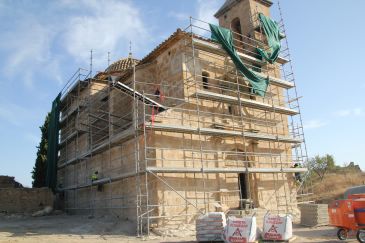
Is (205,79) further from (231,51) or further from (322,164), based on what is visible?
(322,164)

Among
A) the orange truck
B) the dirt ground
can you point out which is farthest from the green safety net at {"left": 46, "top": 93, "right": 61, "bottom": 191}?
the orange truck

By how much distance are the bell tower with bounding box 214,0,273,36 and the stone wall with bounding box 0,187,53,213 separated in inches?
612

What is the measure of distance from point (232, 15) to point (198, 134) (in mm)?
9915

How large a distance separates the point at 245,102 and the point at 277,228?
300 inches

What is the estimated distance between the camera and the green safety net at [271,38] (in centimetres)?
1836

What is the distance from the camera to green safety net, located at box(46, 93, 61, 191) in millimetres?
21703

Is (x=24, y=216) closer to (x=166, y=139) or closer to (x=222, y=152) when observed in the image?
(x=166, y=139)

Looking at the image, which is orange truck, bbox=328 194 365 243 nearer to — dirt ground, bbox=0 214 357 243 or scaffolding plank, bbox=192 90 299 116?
dirt ground, bbox=0 214 357 243

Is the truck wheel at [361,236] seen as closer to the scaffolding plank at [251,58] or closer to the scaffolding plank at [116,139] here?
the scaffolding plank at [116,139]

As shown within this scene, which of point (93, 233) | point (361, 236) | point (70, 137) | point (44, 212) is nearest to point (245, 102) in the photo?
point (361, 236)

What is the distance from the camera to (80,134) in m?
20.4

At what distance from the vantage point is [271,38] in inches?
755

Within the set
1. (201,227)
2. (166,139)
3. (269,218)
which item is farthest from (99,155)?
(269,218)

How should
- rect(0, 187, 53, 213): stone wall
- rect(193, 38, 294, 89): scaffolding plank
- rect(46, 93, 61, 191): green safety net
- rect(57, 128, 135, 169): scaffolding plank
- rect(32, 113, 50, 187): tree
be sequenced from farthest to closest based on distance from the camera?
rect(32, 113, 50, 187): tree
rect(46, 93, 61, 191): green safety net
rect(0, 187, 53, 213): stone wall
rect(193, 38, 294, 89): scaffolding plank
rect(57, 128, 135, 169): scaffolding plank
